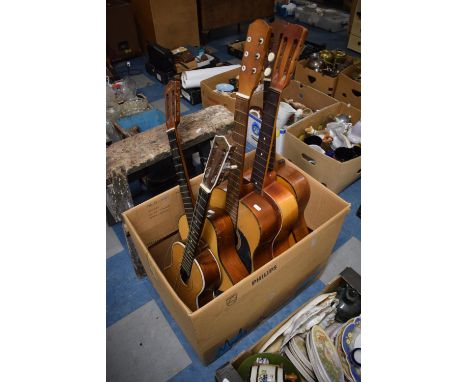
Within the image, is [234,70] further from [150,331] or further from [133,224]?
[150,331]

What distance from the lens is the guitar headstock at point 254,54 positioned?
99cm

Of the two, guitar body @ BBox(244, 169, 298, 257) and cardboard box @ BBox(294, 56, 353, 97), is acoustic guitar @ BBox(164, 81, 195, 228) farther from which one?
cardboard box @ BBox(294, 56, 353, 97)

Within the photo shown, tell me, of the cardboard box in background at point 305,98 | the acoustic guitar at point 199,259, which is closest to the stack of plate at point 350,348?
the acoustic guitar at point 199,259

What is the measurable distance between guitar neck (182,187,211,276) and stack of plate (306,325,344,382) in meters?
0.51

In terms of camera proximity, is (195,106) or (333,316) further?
(195,106)

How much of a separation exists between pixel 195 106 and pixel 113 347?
2.05 m

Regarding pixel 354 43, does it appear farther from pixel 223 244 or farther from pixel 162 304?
pixel 162 304

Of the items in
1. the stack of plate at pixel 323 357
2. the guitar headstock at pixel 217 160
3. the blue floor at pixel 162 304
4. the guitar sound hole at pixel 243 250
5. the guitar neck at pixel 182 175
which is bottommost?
the blue floor at pixel 162 304

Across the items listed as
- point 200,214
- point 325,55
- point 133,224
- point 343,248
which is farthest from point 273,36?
point 325,55

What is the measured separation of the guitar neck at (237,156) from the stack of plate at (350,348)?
58cm

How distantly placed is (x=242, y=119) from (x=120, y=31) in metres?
2.91

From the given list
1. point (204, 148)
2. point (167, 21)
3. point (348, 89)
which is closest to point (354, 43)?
point (348, 89)

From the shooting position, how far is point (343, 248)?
71.1 inches

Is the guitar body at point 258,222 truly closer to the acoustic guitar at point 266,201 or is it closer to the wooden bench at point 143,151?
the acoustic guitar at point 266,201
